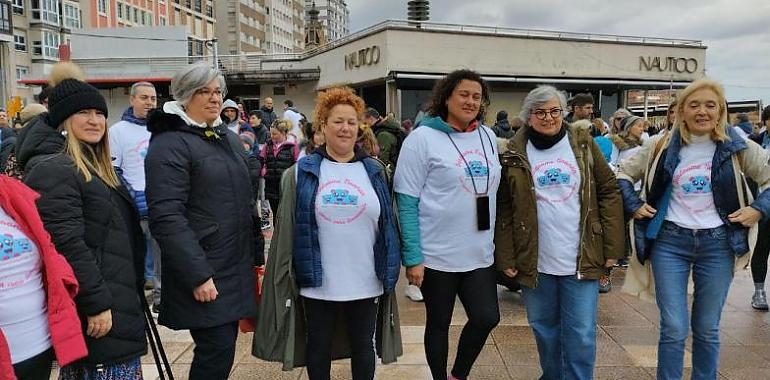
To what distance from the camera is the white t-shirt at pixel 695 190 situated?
320 cm

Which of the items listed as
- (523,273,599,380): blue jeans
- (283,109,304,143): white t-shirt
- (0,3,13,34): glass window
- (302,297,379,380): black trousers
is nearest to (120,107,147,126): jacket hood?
(302,297,379,380): black trousers

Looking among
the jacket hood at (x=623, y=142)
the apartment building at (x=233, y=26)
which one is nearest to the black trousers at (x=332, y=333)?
the jacket hood at (x=623, y=142)

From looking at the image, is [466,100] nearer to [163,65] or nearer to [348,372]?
[348,372]

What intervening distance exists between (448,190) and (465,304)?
70 centimetres

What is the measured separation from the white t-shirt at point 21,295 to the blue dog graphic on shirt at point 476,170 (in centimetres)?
208

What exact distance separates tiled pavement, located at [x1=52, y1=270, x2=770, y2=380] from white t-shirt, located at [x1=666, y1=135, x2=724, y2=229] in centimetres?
126

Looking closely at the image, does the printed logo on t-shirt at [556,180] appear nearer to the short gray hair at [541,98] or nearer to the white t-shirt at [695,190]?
the short gray hair at [541,98]

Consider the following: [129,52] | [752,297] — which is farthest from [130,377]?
[129,52]

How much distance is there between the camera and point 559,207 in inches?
Result: 128

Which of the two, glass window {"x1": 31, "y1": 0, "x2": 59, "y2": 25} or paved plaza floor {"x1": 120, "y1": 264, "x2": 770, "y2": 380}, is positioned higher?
glass window {"x1": 31, "y1": 0, "x2": 59, "y2": 25}

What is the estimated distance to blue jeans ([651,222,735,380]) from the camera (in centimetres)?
319

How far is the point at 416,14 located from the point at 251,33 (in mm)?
65086

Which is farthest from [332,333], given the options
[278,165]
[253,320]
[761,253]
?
[278,165]

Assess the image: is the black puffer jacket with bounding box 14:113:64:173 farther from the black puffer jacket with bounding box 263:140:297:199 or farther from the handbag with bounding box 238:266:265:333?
the black puffer jacket with bounding box 263:140:297:199
